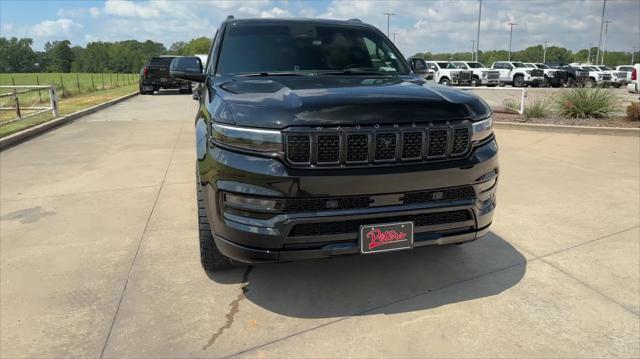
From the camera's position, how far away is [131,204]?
5352 mm

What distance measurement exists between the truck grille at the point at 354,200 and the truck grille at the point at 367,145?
19 centimetres

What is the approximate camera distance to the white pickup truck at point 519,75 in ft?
104

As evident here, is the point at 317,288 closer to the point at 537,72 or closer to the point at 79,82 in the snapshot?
the point at 537,72

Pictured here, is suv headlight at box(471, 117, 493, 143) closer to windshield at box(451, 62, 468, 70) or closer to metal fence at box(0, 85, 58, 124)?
metal fence at box(0, 85, 58, 124)

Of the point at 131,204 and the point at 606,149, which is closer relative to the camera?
the point at 131,204

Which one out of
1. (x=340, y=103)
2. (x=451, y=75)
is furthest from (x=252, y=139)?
(x=451, y=75)

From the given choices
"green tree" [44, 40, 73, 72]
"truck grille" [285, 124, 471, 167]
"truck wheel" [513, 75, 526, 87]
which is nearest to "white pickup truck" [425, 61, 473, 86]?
"truck wheel" [513, 75, 526, 87]

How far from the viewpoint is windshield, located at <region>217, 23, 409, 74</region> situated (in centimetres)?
399

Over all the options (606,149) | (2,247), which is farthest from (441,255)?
(606,149)

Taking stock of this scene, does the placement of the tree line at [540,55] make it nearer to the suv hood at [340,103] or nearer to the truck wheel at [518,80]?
the truck wheel at [518,80]

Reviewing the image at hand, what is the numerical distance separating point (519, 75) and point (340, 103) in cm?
3309

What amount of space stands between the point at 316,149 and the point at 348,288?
1209 millimetres

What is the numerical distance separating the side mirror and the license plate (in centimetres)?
215

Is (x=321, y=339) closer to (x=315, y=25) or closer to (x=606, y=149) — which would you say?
(x=315, y=25)
